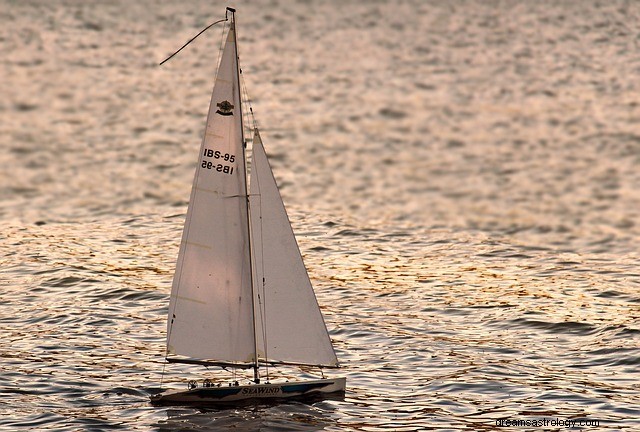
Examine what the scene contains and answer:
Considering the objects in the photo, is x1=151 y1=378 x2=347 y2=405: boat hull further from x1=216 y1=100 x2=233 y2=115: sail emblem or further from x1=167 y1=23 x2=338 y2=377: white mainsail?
x1=216 y1=100 x2=233 y2=115: sail emblem

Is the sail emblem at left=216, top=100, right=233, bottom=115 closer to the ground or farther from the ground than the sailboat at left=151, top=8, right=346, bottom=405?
farther from the ground

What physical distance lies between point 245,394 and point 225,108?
33.1 feet

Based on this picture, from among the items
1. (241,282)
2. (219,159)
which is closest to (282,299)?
(241,282)

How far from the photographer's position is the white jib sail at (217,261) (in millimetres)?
43500

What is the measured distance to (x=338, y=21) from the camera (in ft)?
419

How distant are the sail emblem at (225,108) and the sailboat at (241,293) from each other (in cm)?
117

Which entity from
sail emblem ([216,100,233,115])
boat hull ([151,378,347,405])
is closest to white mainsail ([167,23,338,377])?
boat hull ([151,378,347,405])

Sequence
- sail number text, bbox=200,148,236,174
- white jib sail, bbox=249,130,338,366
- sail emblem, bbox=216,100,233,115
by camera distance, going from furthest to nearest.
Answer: white jib sail, bbox=249,130,338,366 → sail number text, bbox=200,148,236,174 → sail emblem, bbox=216,100,233,115

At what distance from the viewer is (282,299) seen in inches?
1770

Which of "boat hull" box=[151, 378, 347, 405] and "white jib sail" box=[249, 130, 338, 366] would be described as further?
"white jib sail" box=[249, 130, 338, 366]

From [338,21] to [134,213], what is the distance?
60120mm

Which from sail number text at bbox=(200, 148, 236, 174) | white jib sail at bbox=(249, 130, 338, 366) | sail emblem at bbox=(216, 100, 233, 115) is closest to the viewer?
sail emblem at bbox=(216, 100, 233, 115)

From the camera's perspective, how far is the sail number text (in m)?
43.4

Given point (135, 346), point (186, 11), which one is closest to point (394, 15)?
point (186, 11)
